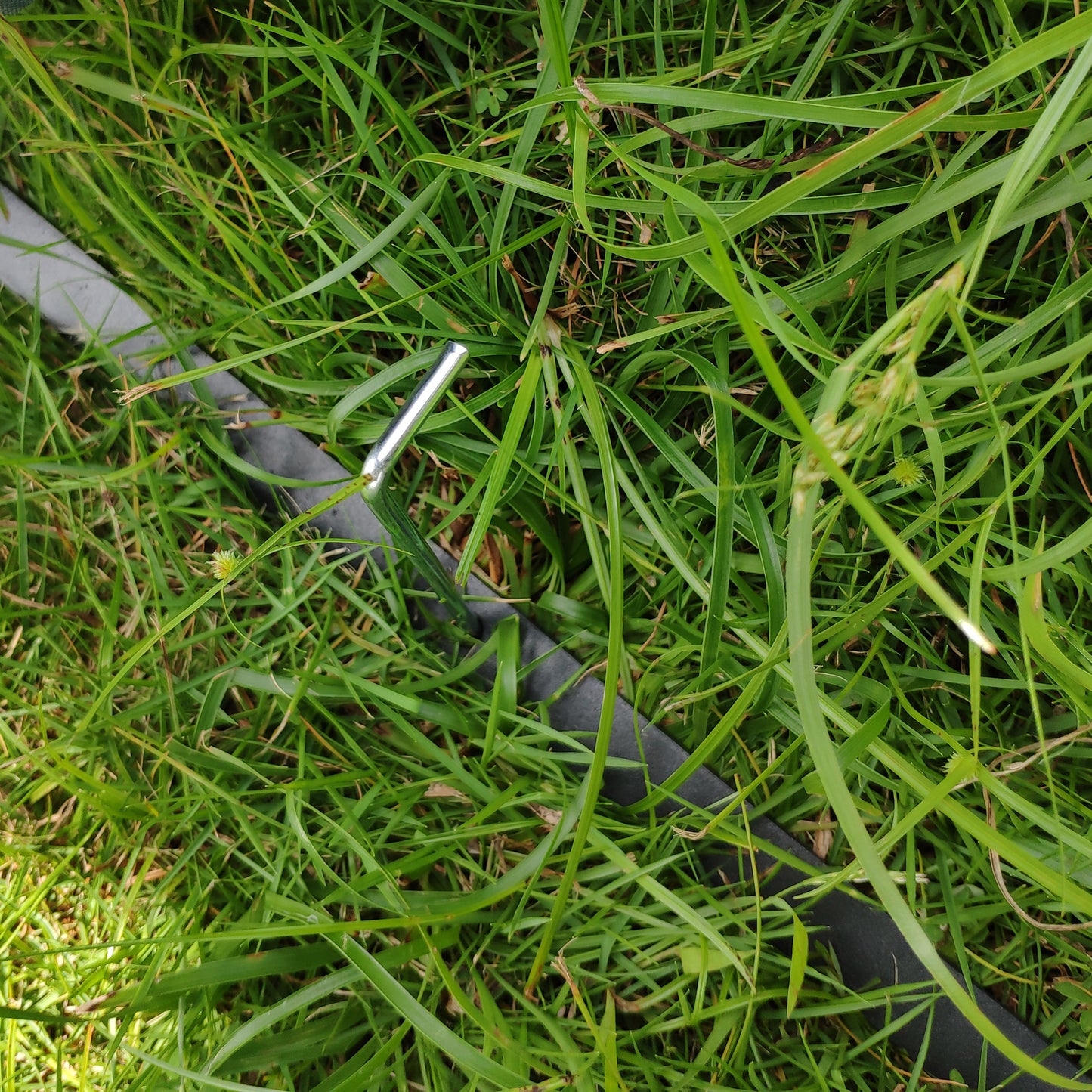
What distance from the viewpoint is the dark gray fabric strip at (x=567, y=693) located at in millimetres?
775

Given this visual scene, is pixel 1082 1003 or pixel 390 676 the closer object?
pixel 1082 1003

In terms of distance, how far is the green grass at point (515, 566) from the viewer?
698 millimetres

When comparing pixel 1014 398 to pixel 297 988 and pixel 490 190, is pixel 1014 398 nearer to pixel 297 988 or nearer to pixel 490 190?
pixel 490 190

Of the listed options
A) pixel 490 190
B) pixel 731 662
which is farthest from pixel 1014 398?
pixel 490 190

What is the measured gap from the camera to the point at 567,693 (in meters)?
0.84

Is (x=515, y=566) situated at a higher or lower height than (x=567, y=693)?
higher

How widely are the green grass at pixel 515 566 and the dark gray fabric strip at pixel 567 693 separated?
0.08 ft

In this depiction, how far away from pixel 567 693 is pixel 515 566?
0.49 feet

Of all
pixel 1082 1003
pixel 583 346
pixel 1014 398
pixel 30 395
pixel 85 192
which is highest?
pixel 85 192

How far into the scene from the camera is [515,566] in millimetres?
854

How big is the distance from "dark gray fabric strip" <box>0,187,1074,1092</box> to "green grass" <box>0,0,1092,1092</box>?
25 millimetres

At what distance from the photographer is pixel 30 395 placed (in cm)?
97

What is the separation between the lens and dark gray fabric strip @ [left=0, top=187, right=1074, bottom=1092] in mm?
775

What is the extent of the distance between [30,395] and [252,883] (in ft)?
2.13
